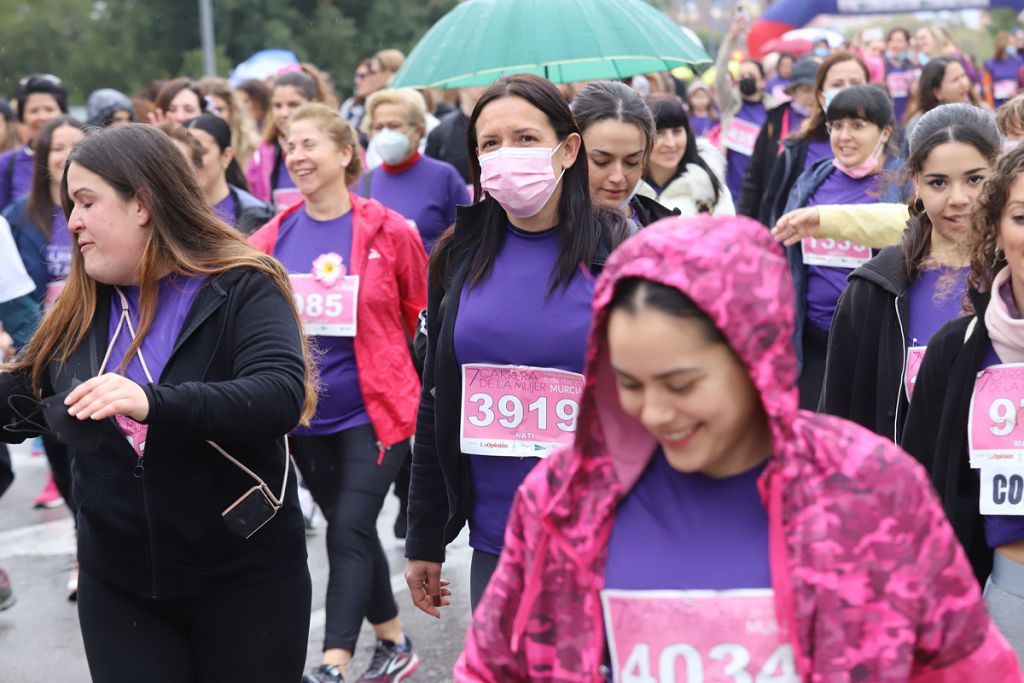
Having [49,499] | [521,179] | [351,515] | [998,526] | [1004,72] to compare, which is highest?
[1004,72]

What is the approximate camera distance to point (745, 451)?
2281mm

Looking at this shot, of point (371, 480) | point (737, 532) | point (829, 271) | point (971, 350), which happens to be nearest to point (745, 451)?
point (737, 532)

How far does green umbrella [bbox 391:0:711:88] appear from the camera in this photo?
5902 mm

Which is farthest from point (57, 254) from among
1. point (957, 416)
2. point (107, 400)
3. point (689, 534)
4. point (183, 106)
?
point (689, 534)

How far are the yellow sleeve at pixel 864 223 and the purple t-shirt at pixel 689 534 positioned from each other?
264cm

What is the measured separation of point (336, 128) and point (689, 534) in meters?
4.40

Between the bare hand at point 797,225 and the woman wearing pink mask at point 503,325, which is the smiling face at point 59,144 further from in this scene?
the bare hand at point 797,225

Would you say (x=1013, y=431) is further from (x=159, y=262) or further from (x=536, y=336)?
(x=159, y=262)

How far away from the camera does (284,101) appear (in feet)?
32.9

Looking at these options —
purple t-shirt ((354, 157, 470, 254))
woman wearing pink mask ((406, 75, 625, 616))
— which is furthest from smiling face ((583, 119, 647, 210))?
purple t-shirt ((354, 157, 470, 254))

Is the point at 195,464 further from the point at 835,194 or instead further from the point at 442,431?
the point at 835,194

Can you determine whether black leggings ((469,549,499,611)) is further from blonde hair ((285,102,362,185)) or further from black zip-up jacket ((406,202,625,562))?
blonde hair ((285,102,362,185))

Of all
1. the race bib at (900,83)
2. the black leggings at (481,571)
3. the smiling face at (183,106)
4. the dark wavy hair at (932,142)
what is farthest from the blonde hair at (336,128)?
the race bib at (900,83)

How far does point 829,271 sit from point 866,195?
46cm
